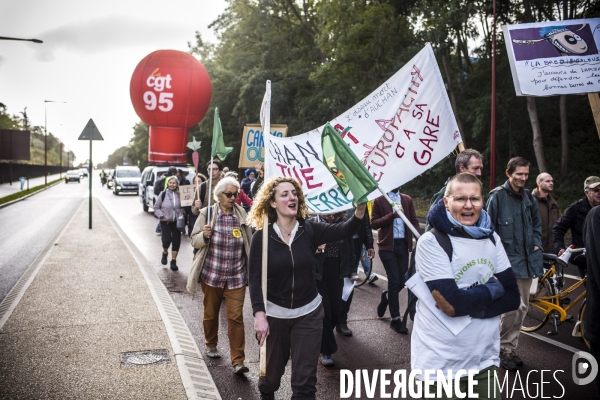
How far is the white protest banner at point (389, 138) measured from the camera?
4887 mm

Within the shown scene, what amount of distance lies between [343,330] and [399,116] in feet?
8.82

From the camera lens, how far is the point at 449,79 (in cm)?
2411

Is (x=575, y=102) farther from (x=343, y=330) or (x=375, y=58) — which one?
(x=343, y=330)

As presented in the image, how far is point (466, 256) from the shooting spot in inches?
116

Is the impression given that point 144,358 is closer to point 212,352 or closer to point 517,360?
point 212,352

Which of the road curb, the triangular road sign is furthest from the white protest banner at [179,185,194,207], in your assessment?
the triangular road sign

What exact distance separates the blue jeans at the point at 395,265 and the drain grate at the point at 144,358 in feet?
9.10

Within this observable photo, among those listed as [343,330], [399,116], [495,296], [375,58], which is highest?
[375,58]

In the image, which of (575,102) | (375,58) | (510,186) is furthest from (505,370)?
(575,102)

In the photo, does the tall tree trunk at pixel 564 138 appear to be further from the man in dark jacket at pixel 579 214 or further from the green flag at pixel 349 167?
the green flag at pixel 349 167

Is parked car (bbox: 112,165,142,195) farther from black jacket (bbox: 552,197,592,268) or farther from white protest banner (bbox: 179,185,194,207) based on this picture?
black jacket (bbox: 552,197,592,268)

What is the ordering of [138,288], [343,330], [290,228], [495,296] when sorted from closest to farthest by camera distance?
[495,296] < [290,228] < [343,330] < [138,288]

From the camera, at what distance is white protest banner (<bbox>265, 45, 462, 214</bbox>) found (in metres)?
4.89

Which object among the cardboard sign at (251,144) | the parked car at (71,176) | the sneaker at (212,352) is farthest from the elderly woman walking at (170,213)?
the parked car at (71,176)
